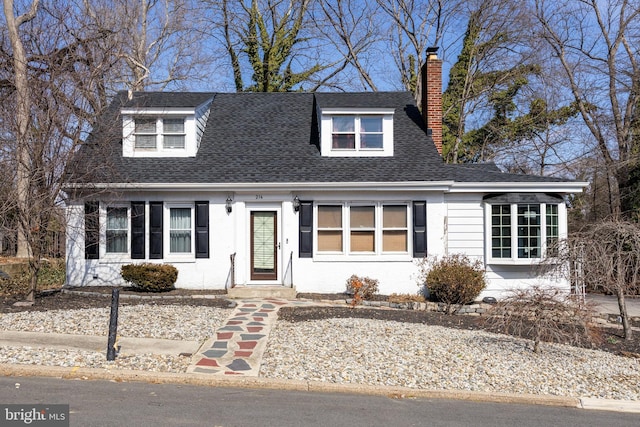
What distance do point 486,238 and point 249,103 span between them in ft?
30.7

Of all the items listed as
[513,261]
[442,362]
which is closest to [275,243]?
[513,261]

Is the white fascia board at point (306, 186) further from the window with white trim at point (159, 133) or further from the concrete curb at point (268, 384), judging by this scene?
the concrete curb at point (268, 384)

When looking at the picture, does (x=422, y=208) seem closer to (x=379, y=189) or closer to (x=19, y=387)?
(x=379, y=189)

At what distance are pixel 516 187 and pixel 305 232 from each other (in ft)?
19.4

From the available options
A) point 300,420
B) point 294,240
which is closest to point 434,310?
point 294,240

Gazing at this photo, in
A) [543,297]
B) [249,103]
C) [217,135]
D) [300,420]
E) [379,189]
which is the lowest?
[300,420]

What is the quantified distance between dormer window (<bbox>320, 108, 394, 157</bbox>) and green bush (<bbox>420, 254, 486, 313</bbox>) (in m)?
3.91

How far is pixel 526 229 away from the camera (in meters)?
14.8

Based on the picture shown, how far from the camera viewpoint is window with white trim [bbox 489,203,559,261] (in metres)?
14.8

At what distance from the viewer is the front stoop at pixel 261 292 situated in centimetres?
1376

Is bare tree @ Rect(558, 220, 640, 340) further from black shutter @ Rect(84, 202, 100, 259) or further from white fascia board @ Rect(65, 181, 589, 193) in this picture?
black shutter @ Rect(84, 202, 100, 259)

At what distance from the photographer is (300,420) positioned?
19.2 feet

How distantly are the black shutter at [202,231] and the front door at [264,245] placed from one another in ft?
4.09

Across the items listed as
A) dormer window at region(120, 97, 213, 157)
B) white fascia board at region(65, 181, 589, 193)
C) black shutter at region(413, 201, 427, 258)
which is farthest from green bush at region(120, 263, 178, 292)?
black shutter at region(413, 201, 427, 258)
